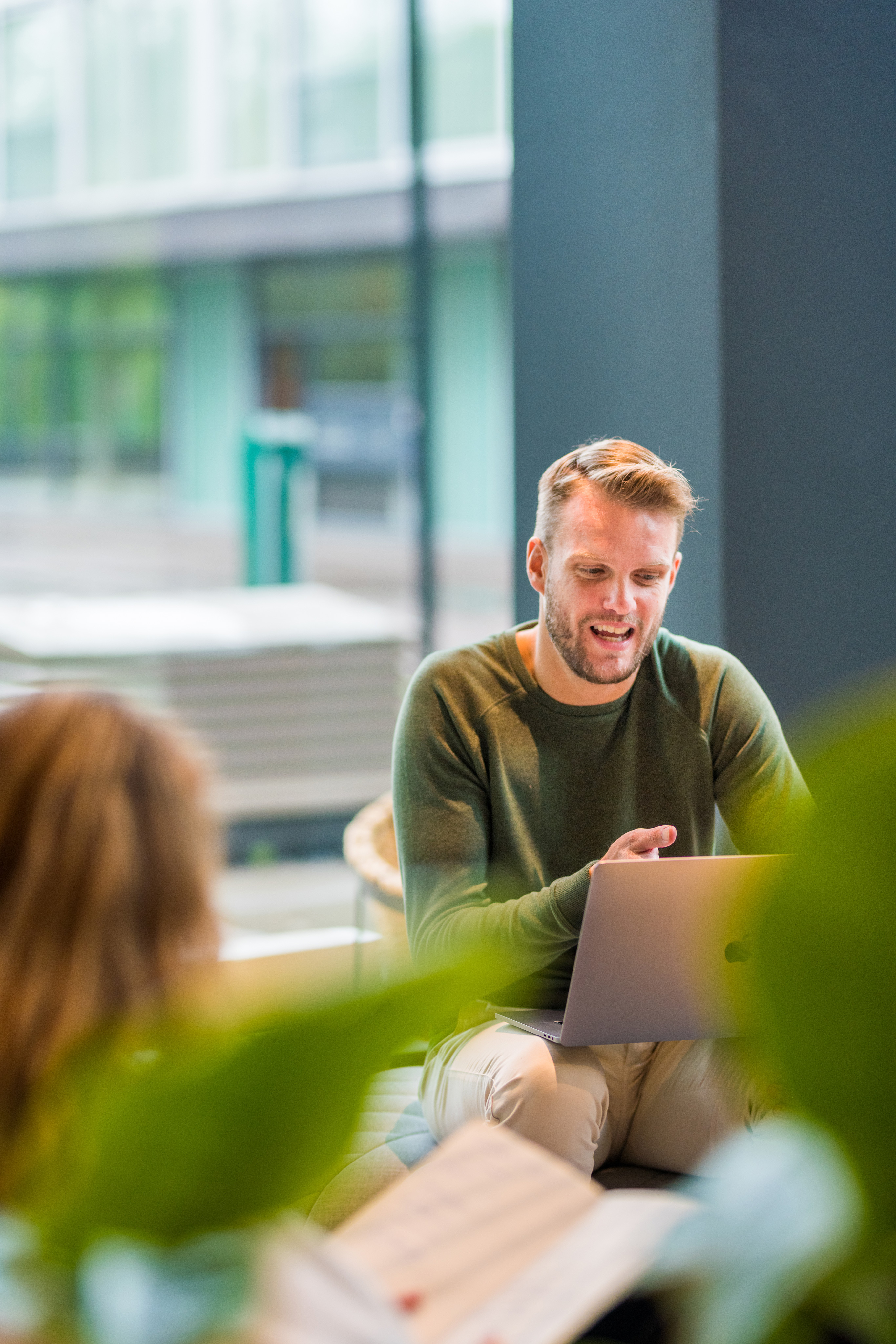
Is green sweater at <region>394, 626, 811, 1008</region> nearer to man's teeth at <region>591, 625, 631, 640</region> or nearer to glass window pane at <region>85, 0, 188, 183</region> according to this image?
man's teeth at <region>591, 625, 631, 640</region>

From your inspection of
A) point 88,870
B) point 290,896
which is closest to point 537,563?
point 88,870

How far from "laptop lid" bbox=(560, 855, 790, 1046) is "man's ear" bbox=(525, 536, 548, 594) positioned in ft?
1.52

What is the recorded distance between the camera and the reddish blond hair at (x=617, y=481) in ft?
5.48

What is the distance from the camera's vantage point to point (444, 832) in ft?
5.39

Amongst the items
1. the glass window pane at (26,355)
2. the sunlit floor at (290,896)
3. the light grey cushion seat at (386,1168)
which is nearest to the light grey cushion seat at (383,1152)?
the light grey cushion seat at (386,1168)

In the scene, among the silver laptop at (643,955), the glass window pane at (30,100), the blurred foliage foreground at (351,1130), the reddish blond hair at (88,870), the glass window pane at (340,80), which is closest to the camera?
the blurred foliage foreground at (351,1130)

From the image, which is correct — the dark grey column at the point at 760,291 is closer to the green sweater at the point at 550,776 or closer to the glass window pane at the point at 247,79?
the green sweater at the point at 550,776

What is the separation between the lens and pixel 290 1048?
224 mm

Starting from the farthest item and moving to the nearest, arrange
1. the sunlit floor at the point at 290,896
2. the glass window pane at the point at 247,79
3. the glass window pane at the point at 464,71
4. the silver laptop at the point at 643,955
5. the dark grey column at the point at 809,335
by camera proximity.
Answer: the glass window pane at the point at 247,79 < the glass window pane at the point at 464,71 < the sunlit floor at the point at 290,896 < the dark grey column at the point at 809,335 < the silver laptop at the point at 643,955

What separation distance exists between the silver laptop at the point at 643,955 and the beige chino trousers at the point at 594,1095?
0.05 metres

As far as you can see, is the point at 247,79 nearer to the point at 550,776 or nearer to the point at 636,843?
the point at 550,776

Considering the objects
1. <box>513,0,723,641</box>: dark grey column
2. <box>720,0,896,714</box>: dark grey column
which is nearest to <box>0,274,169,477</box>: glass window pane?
<box>513,0,723,641</box>: dark grey column

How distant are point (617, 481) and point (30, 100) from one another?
26.8ft

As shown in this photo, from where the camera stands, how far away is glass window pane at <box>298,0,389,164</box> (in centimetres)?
819
